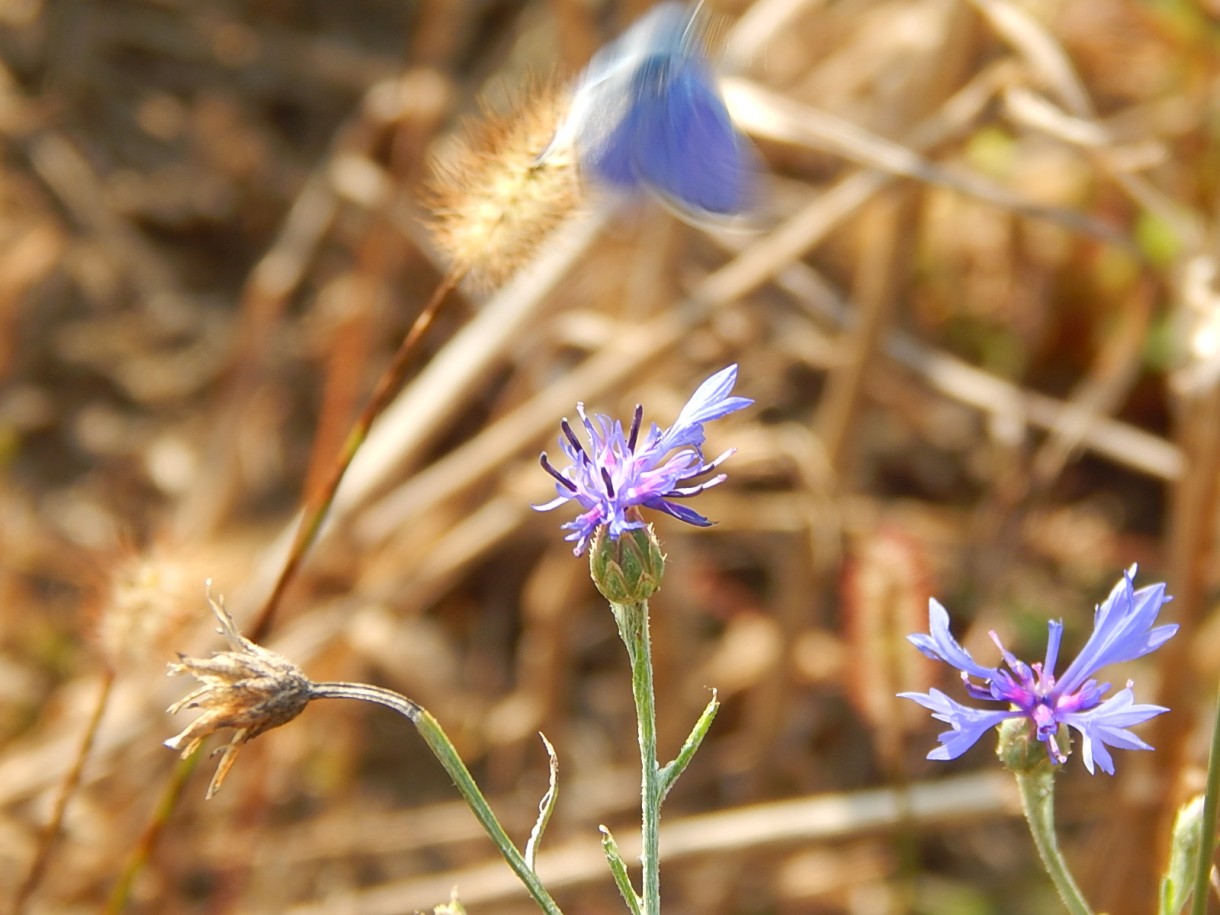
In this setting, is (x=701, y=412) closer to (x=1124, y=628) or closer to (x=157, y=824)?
(x=1124, y=628)

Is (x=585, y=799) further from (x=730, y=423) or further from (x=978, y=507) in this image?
(x=978, y=507)

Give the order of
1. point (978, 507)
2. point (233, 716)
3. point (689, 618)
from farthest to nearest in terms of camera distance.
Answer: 1. point (978, 507)
2. point (689, 618)
3. point (233, 716)

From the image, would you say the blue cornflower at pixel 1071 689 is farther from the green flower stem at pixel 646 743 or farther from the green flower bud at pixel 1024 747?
the green flower stem at pixel 646 743

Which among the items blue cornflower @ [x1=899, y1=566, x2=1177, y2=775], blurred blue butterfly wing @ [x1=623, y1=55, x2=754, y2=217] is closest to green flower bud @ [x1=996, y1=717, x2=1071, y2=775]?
blue cornflower @ [x1=899, y1=566, x2=1177, y2=775]

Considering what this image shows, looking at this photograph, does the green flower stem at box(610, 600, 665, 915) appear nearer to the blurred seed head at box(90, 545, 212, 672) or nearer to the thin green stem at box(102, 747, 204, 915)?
the thin green stem at box(102, 747, 204, 915)

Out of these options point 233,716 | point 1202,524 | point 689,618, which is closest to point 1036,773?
point 233,716
